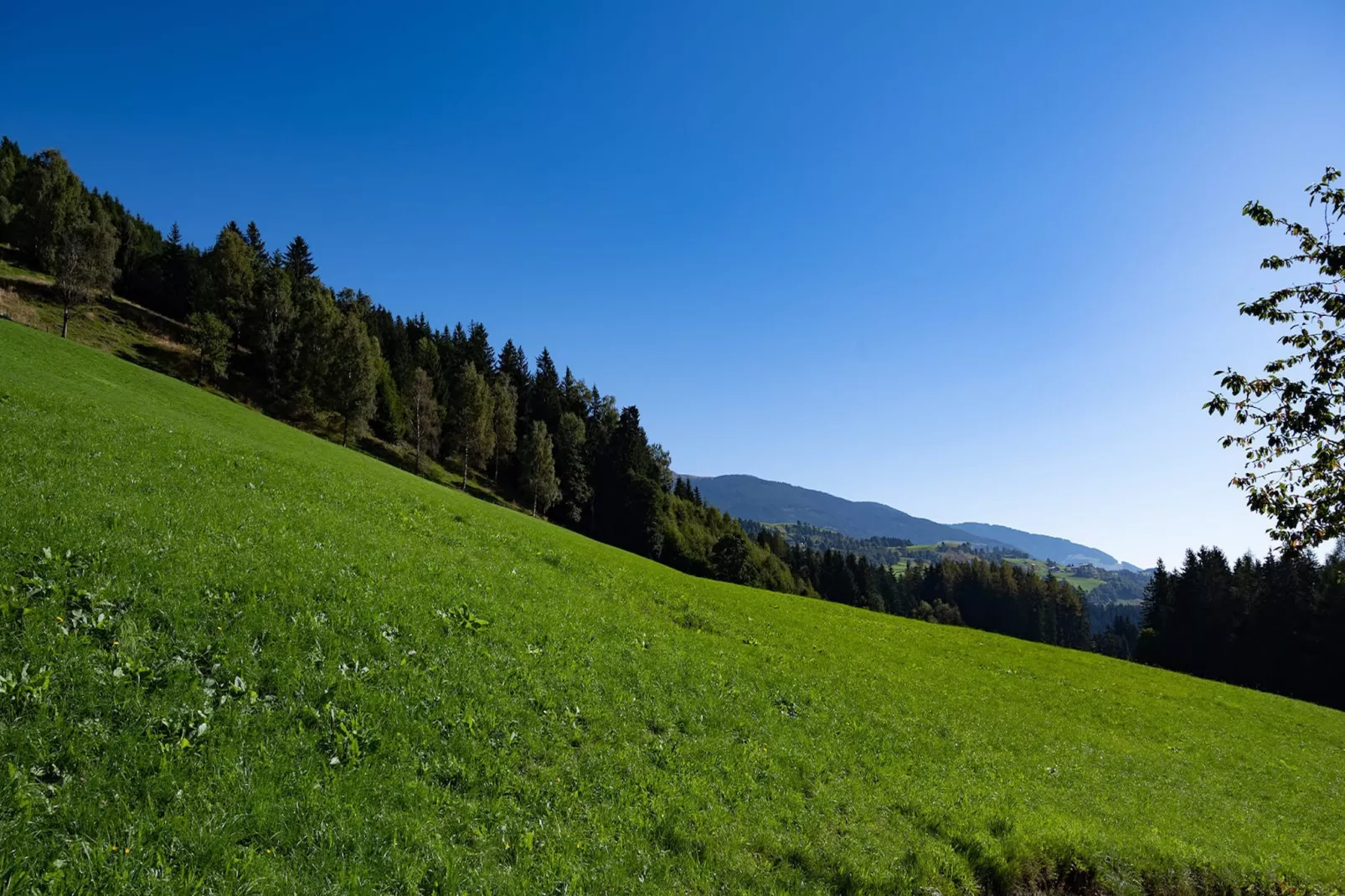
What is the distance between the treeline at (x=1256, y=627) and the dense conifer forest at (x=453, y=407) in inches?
9.3

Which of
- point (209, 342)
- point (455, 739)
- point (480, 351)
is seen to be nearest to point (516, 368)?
point (480, 351)

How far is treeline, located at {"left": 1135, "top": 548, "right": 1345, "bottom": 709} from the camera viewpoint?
80.2 meters

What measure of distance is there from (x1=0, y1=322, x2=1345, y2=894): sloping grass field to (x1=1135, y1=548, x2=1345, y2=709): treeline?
88223mm

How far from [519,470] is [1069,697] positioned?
8619 centimetres

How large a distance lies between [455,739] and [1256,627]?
12378cm

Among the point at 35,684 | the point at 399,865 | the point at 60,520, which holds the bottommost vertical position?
the point at 399,865

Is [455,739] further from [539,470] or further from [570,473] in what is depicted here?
[570,473]

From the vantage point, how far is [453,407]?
90750 millimetres

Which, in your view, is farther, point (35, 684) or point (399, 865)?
point (35, 684)

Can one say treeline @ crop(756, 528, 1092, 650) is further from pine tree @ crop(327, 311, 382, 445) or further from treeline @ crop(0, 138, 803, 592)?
pine tree @ crop(327, 311, 382, 445)

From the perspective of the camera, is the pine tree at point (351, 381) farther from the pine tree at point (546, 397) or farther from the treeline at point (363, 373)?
the pine tree at point (546, 397)

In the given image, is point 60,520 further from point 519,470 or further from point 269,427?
point 519,470

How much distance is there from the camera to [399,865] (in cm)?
700

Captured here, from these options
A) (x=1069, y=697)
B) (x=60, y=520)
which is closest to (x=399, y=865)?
(x=60, y=520)
